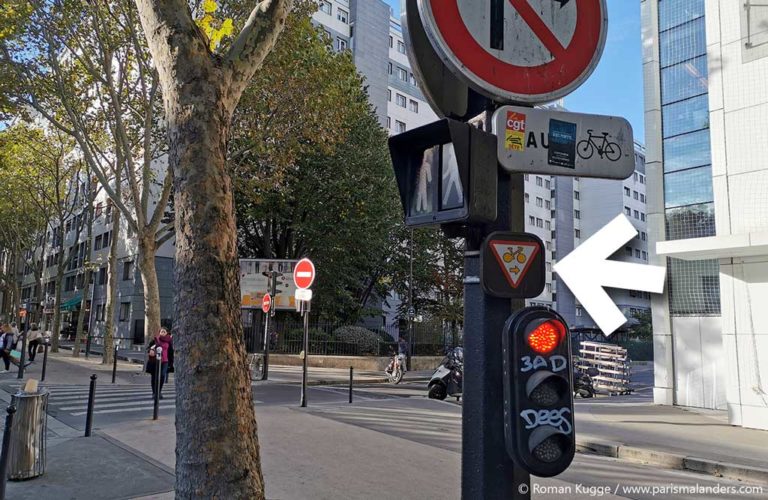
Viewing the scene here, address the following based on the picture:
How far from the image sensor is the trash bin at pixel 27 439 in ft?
19.1

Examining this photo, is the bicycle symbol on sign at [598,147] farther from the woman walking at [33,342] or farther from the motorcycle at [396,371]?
the woman walking at [33,342]

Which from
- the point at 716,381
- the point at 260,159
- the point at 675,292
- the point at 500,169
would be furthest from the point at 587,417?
the point at 260,159

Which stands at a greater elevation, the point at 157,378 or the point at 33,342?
the point at 33,342

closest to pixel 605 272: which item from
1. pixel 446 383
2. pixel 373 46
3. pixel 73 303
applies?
pixel 446 383

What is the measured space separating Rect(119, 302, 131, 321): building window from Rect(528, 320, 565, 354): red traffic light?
1545 inches

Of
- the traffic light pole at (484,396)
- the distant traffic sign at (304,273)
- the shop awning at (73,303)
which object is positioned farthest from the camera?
the shop awning at (73,303)

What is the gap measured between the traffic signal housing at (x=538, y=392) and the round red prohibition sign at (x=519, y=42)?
1027mm

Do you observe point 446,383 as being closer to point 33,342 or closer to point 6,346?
point 6,346

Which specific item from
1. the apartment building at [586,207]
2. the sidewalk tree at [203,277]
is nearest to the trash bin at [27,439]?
the sidewalk tree at [203,277]

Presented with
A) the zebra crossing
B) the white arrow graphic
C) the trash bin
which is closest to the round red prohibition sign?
the trash bin

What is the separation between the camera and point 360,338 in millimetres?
25969

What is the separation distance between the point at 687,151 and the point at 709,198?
4.64 feet

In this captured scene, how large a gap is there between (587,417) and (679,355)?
12.3ft

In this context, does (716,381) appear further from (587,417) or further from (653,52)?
(653,52)
